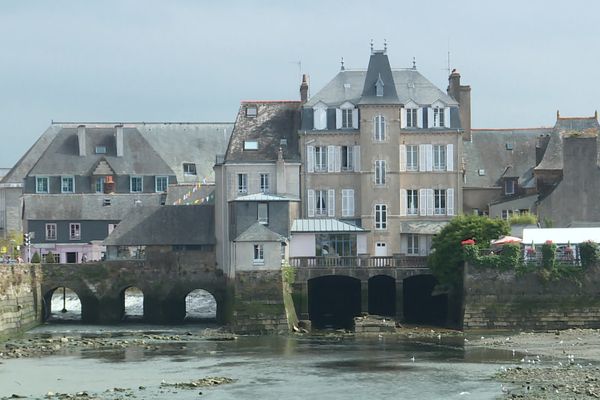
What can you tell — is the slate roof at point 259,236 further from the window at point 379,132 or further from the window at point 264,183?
the window at point 379,132

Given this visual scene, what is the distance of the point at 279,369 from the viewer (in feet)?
220

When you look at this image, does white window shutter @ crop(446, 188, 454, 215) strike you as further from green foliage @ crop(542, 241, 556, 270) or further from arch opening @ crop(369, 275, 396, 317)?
green foliage @ crop(542, 241, 556, 270)

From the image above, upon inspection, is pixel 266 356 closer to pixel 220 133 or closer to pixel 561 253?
pixel 561 253

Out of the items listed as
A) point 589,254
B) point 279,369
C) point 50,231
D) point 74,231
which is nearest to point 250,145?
point 589,254

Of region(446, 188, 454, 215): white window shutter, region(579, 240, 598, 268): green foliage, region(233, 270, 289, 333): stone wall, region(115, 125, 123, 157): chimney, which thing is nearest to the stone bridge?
region(233, 270, 289, 333): stone wall

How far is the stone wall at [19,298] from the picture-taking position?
83.6 metres

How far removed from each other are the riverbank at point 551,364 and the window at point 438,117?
64.5 ft

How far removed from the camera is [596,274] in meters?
81.7

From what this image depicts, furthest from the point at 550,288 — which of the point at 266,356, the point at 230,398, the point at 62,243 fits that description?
the point at 62,243

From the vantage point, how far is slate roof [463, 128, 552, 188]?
10169 cm

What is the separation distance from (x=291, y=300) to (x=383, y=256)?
267 inches

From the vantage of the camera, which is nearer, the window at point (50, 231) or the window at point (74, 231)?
the window at point (50, 231)

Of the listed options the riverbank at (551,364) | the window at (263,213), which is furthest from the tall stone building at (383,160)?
the riverbank at (551,364)

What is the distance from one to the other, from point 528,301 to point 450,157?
52.6 feet
